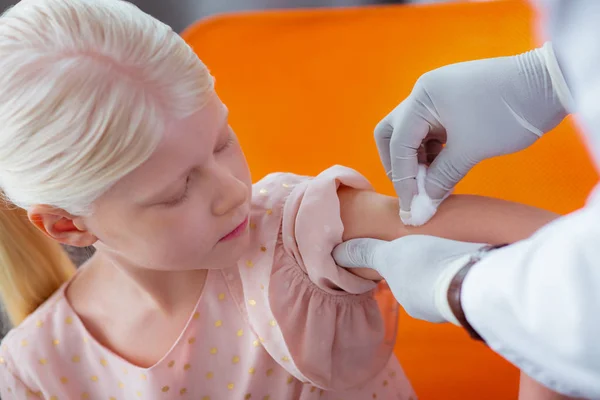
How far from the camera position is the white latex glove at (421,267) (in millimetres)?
574

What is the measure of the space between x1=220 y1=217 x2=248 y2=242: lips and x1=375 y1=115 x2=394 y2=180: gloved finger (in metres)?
0.20

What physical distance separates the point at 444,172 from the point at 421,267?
177 millimetres

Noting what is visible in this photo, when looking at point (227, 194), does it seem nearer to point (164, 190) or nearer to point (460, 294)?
point (164, 190)

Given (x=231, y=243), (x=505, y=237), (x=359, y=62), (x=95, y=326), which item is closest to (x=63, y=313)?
(x=95, y=326)

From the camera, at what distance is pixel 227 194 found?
0.72m

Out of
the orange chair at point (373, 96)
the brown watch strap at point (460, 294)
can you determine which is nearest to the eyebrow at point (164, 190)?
the brown watch strap at point (460, 294)

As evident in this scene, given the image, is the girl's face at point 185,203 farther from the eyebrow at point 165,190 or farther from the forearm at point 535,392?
the forearm at point 535,392

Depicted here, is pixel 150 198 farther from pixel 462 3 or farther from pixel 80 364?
pixel 462 3

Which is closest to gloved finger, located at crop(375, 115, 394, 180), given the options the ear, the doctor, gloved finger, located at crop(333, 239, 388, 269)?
the doctor

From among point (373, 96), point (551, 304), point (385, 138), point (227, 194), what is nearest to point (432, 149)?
point (385, 138)

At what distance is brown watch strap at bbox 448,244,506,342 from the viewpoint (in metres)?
0.53

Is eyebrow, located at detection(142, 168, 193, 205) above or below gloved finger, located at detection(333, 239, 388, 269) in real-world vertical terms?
above

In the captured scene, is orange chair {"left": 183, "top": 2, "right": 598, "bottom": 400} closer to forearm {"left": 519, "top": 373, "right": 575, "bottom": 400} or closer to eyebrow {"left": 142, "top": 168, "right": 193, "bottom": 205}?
forearm {"left": 519, "top": 373, "right": 575, "bottom": 400}

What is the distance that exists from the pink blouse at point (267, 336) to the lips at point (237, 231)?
0.21 feet
